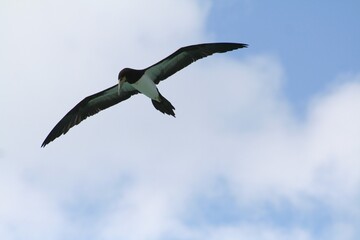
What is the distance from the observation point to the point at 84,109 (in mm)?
29922

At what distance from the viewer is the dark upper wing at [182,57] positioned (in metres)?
27.0

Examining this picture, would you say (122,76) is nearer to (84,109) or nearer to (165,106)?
(165,106)

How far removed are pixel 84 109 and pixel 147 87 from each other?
3.34 metres

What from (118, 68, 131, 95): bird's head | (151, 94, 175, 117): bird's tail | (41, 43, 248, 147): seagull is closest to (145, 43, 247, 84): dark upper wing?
(41, 43, 248, 147): seagull

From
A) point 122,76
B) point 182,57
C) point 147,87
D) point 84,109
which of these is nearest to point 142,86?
point 147,87

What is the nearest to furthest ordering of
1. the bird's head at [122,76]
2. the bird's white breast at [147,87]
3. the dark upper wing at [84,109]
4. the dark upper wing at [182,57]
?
the dark upper wing at [182,57], the bird's white breast at [147,87], the bird's head at [122,76], the dark upper wing at [84,109]

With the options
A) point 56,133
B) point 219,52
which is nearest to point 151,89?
point 219,52

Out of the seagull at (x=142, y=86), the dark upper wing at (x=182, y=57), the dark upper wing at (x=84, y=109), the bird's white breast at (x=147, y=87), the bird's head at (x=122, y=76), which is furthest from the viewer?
the dark upper wing at (x=84, y=109)

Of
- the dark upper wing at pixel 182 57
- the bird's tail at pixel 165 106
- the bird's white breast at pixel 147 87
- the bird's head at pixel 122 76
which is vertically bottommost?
the bird's tail at pixel 165 106

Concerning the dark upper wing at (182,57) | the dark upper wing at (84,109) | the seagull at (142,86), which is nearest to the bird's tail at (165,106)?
the seagull at (142,86)

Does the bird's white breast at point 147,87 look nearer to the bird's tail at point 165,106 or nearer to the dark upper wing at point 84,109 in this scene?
the bird's tail at point 165,106

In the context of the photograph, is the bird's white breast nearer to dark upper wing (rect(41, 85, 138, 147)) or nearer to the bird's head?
the bird's head

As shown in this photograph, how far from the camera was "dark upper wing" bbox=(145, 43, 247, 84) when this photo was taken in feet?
88.6

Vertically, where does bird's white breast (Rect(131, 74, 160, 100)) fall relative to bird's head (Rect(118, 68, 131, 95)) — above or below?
below
